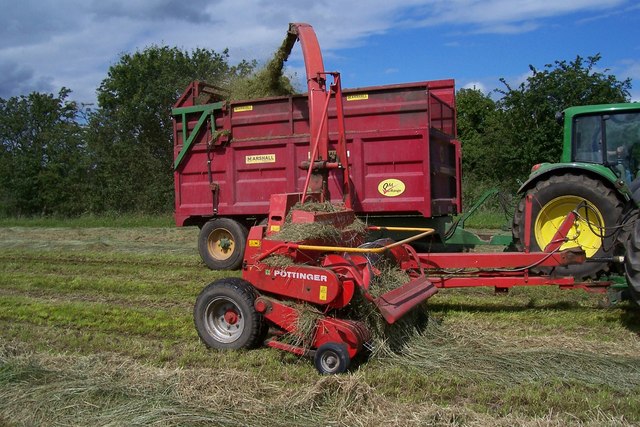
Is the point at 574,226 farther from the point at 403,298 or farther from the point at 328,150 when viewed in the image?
the point at 328,150

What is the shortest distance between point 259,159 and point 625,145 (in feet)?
16.4

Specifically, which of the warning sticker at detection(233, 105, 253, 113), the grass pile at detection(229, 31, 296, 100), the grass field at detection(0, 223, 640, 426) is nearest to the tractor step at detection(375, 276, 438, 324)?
the grass field at detection(0, 223, 640, 426)

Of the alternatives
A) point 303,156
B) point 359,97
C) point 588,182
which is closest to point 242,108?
point 303,156

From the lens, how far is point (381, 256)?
5.38 meters

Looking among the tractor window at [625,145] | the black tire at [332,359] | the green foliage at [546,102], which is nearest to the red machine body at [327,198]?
the black tire at [332,359]

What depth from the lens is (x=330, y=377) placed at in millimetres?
3926

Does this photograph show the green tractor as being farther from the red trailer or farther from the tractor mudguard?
the red trailer

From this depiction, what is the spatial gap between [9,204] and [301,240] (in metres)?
25.5

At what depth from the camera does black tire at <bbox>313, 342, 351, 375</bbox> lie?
4.25m

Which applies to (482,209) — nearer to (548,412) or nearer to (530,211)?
(530,211)

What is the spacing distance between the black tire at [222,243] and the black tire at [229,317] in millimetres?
4230

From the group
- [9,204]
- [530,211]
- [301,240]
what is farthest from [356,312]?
[9,204]

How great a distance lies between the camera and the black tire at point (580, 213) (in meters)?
6.25

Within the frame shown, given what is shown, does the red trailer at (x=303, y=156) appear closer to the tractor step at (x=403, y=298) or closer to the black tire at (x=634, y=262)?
the tractor step at (x=403, y=298)
